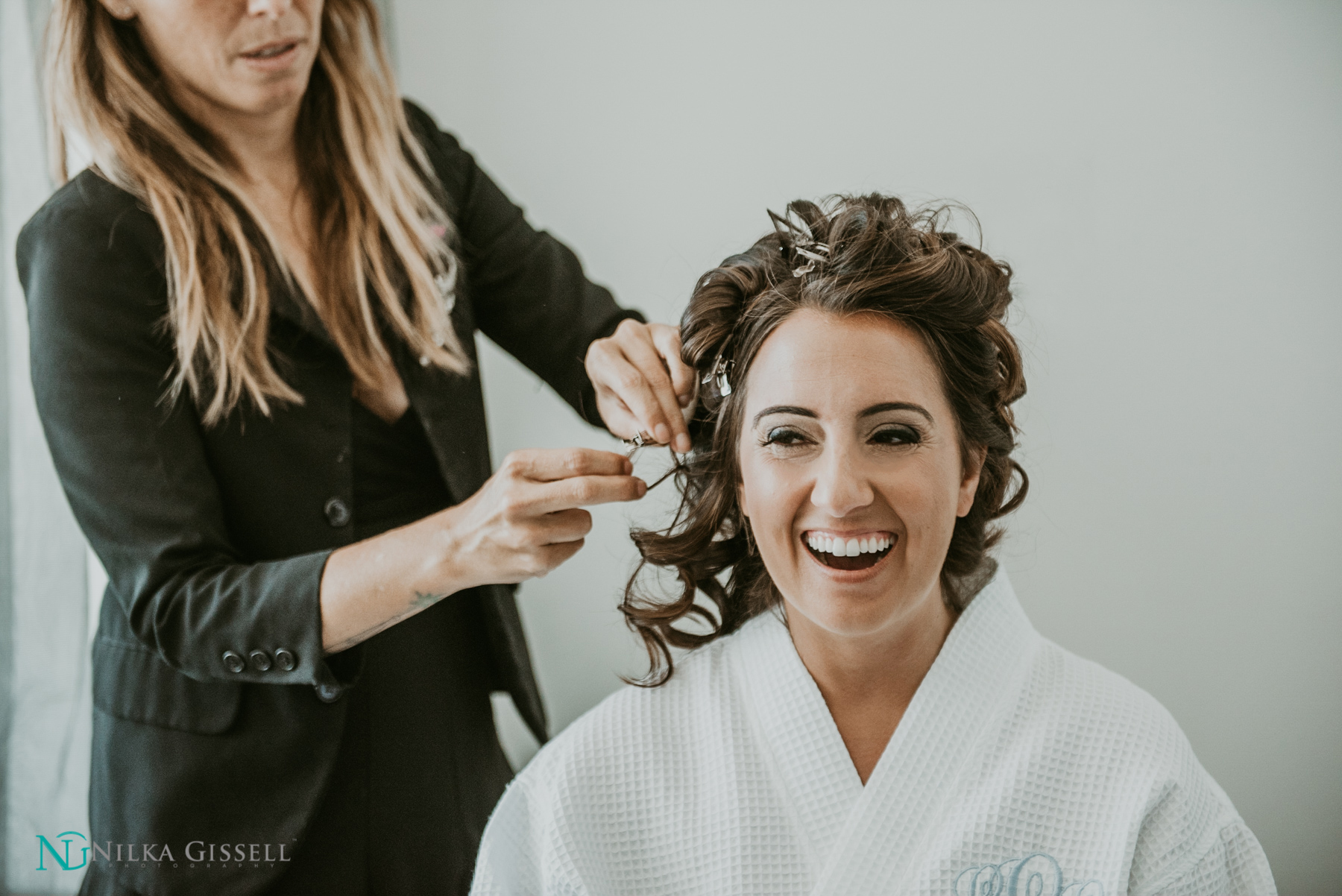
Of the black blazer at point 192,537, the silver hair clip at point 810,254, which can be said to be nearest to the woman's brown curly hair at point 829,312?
the silver hair clip at point 810,254

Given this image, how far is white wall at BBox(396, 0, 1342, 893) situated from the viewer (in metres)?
1.53

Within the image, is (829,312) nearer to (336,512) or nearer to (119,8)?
(336,512)

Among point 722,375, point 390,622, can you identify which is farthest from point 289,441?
point 722,375

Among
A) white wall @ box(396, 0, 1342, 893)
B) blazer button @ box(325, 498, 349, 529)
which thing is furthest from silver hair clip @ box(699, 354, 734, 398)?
white wall @ box(396, 0, 1342, 893)

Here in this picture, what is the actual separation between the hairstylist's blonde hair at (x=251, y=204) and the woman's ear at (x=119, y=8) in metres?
0.02

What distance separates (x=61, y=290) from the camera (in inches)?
45.4

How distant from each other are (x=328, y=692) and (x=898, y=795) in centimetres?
68

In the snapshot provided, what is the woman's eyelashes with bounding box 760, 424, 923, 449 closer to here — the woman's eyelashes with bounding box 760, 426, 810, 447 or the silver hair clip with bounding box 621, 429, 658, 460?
the woman's eyelashes with bounding box 760, 426, 810, 447

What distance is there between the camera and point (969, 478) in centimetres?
120

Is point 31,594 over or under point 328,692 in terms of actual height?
under

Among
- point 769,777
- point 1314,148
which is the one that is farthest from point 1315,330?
point 769,777

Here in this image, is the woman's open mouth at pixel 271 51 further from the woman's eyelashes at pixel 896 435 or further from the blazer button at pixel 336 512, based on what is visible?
the woman's eyelashes at pixel 896 435

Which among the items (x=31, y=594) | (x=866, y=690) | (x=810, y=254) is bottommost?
(x=31, y=594)

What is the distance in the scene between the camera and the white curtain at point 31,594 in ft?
5.13
